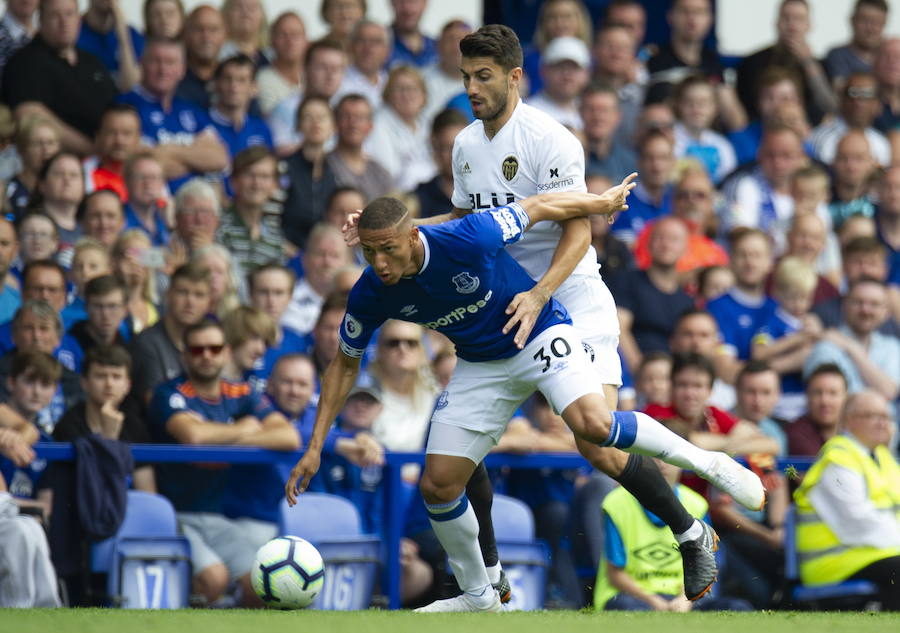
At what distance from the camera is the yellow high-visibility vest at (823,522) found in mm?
9773

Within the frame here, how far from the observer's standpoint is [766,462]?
9617 millimetres

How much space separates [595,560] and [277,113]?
482 cm

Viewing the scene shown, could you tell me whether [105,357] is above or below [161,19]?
below

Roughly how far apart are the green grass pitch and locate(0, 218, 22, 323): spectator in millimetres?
3485

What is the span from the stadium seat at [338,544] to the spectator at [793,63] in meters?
6.70

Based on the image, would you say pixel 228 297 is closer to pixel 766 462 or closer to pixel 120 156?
pixel 120 156

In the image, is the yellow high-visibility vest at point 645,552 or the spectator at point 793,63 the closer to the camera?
the yellow high-visibility vest at point 645,552

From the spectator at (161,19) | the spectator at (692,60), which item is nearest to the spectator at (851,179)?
the spectator at (692,60)

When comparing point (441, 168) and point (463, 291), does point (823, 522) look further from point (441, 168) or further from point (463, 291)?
point (441, 168)

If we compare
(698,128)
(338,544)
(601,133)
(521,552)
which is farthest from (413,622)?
(698,128)

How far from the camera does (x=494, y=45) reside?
24.5 feet

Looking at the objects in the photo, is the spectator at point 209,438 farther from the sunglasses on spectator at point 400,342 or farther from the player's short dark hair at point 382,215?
the player's short dark hair at point 382,215

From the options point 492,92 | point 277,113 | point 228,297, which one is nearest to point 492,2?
point 277,113

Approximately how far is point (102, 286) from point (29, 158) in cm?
167
